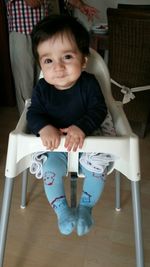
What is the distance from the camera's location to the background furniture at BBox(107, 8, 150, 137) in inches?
62.9

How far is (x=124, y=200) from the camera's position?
4.68 feet

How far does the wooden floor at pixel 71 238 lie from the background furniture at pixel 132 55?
0.56m

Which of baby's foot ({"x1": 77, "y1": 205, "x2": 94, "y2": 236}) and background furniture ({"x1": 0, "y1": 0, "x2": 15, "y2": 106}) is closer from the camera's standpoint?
baby's foot ({"x1": 77, "y1": 205, "x2": 94, "y2": 236})

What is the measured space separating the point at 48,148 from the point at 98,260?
21.7 inches

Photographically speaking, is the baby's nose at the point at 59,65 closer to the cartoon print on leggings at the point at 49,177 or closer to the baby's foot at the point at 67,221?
the cartoon print on leggings at the point at 49,177

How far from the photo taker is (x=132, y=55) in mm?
1716

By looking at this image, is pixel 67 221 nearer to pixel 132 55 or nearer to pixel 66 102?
pixel 66 102

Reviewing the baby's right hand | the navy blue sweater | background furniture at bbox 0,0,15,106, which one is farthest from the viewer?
background furniture at bbox 0,0,15,106

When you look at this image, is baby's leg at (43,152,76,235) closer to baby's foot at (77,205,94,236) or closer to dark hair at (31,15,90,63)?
baby's foot at (77,205,94,236)

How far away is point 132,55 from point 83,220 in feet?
3.76

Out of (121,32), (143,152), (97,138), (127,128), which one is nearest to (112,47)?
(121,32)

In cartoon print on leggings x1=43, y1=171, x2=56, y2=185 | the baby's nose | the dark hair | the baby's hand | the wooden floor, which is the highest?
the dark hair

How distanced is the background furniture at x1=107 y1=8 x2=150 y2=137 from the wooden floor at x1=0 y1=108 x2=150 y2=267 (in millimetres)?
564

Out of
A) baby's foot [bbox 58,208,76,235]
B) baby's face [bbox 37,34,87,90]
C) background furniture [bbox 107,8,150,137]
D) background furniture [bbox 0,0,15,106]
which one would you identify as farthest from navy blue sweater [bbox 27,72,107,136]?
background furniture [bbox 0,0,15,106]
